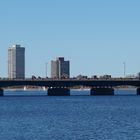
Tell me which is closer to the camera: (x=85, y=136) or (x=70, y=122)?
(x=85, y=136)

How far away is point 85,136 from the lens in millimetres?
91625

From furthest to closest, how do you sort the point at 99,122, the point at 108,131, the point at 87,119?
the point at 87,119 < the point at 99,122 < the point at 108,131

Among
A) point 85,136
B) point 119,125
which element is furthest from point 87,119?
point 85,136

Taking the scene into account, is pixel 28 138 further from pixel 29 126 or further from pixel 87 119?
pixel 87 119

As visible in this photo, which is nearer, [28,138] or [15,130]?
[28,138]

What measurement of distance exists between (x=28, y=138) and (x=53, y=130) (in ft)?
36.2

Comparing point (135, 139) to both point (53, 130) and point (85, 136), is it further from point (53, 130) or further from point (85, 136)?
point (53, 130)

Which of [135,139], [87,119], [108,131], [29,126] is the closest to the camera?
[135,139]

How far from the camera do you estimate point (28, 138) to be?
89500mm

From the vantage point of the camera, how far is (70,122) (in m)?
116

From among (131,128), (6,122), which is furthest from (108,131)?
(6,122)

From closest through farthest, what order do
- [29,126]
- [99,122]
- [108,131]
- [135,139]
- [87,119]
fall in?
[135,139], [108,131], [29,126], [99,122], [87,119]

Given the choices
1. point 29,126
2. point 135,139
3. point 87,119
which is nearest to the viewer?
point 135,139

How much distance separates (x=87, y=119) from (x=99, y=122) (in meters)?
7.99
